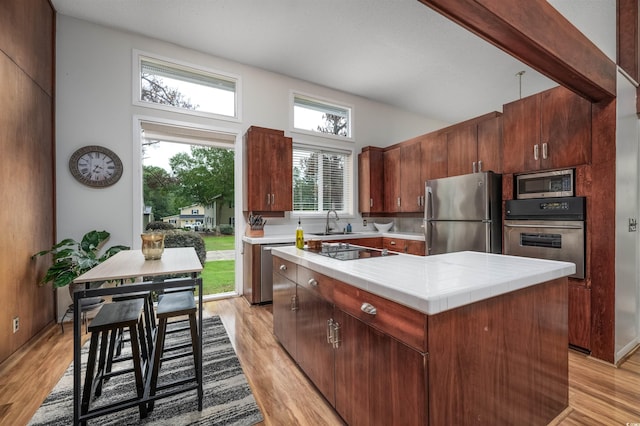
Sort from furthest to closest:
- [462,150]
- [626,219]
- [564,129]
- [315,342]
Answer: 1. [462,150]
2. [564,129]
3. [626,219]
4. [315,342]

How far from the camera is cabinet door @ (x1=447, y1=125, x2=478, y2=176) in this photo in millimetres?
3510

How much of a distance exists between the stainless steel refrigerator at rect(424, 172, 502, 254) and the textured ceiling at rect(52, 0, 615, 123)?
174cm

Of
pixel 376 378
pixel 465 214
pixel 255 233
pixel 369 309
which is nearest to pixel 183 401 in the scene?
pixel 376 378

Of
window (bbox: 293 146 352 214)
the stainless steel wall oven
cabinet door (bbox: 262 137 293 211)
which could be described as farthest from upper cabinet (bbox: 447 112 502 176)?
cabinet door (bbox: 262 137 293 211)

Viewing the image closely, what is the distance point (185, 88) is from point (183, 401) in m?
3.71

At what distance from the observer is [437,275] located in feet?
4.35

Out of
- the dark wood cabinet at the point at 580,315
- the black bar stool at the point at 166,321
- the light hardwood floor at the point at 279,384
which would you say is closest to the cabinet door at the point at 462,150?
the dark wood cabinet at the point at 580,315

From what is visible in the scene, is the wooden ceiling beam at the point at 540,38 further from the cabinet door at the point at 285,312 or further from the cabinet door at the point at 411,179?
the cabinet door at the point at 411,179

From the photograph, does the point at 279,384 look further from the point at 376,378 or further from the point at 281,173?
the point at 281,173

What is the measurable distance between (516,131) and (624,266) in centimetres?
150

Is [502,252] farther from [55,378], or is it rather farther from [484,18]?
[55,378]

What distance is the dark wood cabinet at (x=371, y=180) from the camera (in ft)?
16.0

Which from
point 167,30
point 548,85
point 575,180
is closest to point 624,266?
point 575,180

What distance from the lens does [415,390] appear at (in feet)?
3.42
